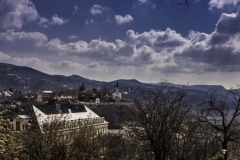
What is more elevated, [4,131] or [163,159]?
[4,131]

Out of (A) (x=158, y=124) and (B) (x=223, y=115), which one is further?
(B) (x=223, y=115)

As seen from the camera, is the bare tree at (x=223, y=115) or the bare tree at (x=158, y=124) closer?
the bare tree at (x=158, y=124)

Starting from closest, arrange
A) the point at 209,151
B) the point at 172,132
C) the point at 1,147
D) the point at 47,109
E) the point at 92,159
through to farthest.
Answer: the point at 1,147
the point at 172,132
the point at 92,159
the point at 209,151
the point at 47,109

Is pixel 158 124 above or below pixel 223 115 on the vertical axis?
below

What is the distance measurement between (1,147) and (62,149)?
→ 594 inches

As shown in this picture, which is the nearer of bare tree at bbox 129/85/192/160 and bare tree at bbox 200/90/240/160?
bare tree at bbox 129/85/192/160

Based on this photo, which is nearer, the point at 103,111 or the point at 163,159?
the point at 163,159

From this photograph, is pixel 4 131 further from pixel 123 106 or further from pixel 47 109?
pixel 123 106

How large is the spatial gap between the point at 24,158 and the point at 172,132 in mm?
10475

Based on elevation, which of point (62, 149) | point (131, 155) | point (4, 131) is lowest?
point (131, 155)

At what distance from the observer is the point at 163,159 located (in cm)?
3041

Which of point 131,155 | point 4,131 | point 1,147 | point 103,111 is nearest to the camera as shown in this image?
point 1,147

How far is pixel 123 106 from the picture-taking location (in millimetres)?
165625

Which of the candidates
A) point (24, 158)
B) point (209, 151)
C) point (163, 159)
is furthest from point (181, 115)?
point (209, 151)
